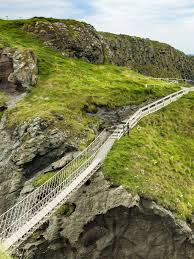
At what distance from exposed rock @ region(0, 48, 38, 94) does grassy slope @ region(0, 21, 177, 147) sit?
1.39 m

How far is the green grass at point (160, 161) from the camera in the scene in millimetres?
43312

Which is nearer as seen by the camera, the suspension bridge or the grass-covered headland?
the suspension bridge

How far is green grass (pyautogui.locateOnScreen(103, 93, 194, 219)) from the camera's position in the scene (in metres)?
43.3

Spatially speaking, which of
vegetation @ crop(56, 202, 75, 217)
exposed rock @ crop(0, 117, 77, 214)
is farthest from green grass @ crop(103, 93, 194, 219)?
exposed rock @ crop(0, 117, 77, 214)

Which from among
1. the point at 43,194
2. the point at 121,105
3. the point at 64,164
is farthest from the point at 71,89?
the point at 43,194

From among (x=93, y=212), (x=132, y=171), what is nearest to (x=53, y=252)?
(x=93, y=212)

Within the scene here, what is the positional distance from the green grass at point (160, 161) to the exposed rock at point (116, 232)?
1.29 m

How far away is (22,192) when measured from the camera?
45406 millimetres

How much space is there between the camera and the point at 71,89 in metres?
59.9

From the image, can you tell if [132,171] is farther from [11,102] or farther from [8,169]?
[11,102]

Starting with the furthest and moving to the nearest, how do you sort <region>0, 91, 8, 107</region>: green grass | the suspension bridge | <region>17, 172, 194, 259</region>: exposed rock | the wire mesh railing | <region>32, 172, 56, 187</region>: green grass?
<region>0, 91, 8, 107</region>: green grass
<region>32, 172, 56, 187</region>: green grass
<region>17, 172, 194, 259</region>: exposed rock
the wire mesh railing
the suspension bridge

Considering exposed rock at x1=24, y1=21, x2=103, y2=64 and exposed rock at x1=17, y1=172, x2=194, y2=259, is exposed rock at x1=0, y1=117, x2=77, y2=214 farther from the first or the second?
exposed rock at x1=24, y1=21, x2=103, y2=64

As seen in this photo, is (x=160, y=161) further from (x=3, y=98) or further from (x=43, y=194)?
(x=3, y=98)

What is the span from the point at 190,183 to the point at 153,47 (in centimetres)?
15414
